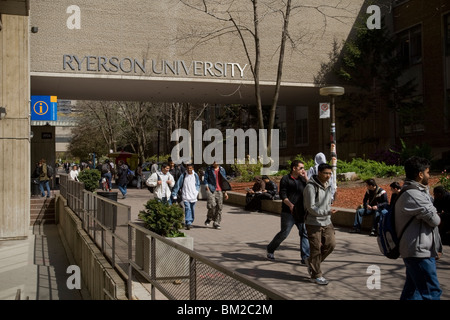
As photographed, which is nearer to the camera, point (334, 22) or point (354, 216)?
point (354, 216)

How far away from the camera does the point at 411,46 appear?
29938mm

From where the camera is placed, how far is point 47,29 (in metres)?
24.5

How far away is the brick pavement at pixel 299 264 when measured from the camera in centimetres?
651

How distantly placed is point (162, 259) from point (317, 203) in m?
2.95

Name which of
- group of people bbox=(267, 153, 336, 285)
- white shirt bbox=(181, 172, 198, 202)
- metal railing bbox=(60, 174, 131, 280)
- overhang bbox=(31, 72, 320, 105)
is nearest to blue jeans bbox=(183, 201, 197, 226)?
white shirt bbox=(181, 172, 198, 202)

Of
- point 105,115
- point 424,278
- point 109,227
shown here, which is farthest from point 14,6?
point 105,115

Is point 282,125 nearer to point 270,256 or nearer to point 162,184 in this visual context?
point 162,184

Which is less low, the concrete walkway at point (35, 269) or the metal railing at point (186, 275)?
the metal railing at point (186, 275)

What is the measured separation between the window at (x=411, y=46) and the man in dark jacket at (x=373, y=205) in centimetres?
2048

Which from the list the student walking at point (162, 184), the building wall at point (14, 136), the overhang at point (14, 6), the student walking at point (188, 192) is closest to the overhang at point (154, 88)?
the building wall at point (14, 136)

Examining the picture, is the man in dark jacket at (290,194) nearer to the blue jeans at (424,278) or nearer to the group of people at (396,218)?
the group of people at (396,218)
